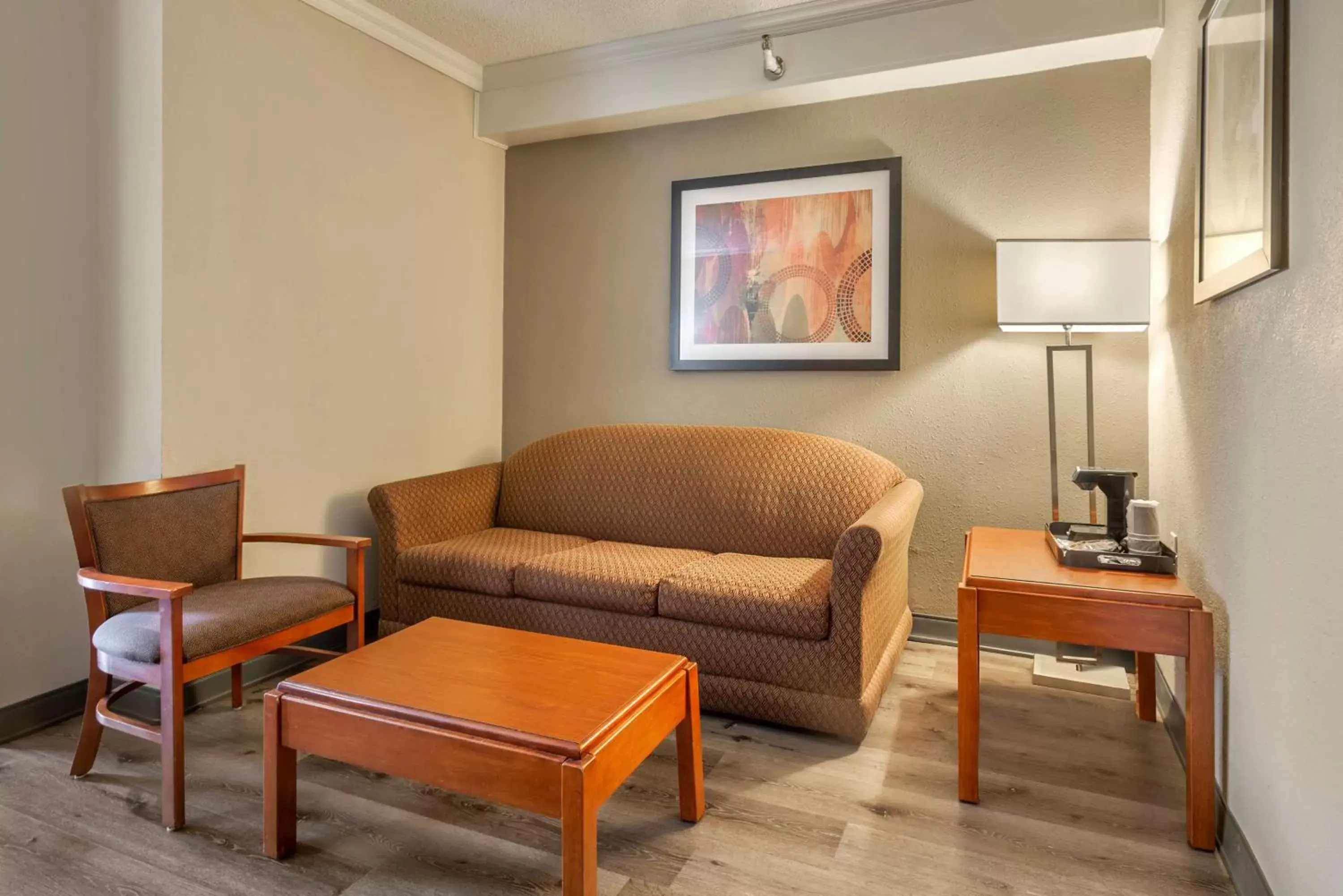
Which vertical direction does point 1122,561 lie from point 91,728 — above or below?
above

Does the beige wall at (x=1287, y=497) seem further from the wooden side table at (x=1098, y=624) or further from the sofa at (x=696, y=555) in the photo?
the sofa at (x=696, y=555)

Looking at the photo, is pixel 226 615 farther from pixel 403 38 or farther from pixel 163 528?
pixel 403 38

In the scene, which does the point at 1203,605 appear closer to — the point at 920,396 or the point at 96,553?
the point at 920,396

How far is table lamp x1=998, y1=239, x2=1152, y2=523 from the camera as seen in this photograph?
2.49 metres

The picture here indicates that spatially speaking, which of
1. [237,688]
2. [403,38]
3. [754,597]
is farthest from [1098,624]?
[403,38]

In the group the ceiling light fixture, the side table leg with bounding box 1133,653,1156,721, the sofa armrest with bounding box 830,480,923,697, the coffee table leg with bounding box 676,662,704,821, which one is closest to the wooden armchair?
the coffee table leg with bounding box 676,662,704,821

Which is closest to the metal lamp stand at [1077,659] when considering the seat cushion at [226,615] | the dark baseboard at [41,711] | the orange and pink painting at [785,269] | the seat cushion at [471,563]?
the orange and pink painting at [785,269]

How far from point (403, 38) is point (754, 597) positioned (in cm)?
266

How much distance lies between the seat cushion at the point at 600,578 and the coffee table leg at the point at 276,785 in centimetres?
108

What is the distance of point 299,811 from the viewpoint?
1.91 meters

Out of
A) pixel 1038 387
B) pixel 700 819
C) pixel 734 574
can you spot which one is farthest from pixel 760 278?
pixel 700 819

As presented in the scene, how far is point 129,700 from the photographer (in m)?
Answer: 2.52

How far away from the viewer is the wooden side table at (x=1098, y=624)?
5.82 feet

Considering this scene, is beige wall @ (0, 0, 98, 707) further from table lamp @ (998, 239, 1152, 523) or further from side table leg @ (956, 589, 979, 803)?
table lamp @ (998, 239, 1152, 523)
